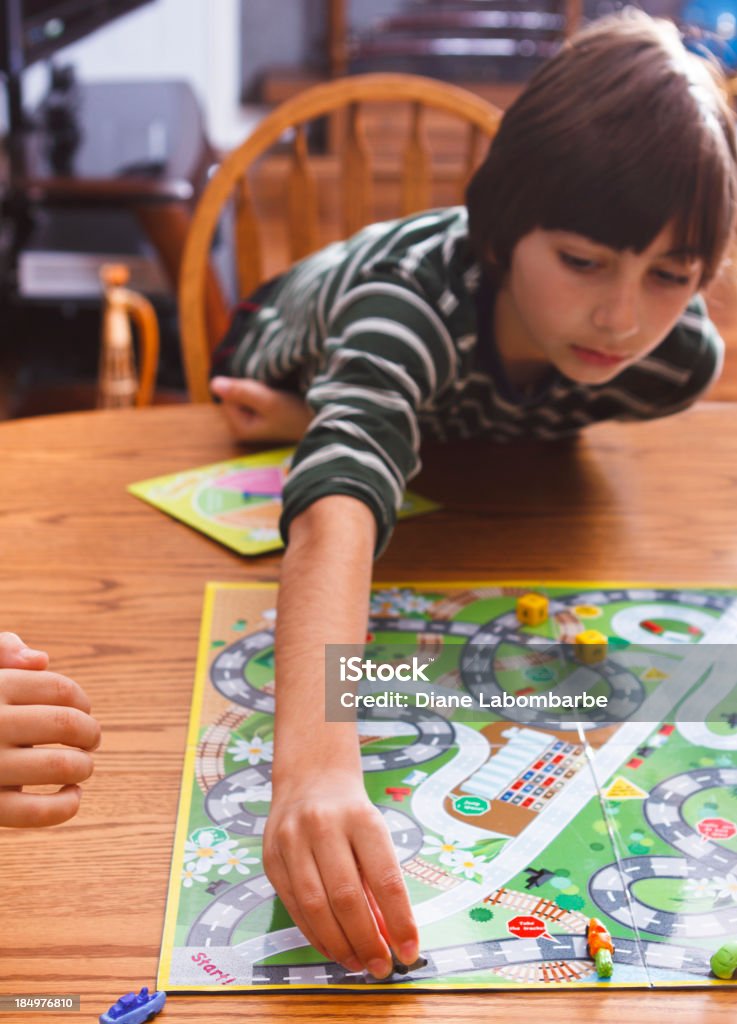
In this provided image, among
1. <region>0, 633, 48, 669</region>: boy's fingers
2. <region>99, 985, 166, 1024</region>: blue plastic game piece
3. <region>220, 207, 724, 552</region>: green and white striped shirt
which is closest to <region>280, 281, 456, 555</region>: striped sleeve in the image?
<region>220, 207, 724, 552</region>: green and white striped shirt

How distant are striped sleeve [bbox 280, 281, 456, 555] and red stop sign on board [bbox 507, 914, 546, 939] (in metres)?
0.30

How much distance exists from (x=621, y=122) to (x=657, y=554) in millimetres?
308

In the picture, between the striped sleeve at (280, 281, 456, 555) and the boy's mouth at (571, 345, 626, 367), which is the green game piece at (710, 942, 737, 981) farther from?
the boy's mouth at (571, 345, 626, 367)

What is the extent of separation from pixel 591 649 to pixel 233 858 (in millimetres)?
269

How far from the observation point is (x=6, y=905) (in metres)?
0.52

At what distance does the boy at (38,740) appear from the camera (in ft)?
1.70

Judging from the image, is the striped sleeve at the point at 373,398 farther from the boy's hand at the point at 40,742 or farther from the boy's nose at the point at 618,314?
the boy's hand at the point at 40,742

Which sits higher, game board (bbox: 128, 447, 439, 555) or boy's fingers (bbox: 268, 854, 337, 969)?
boy's fingers (bbox: 268, 854, 337, 969)

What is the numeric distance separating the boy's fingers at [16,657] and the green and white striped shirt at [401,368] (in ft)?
0.77

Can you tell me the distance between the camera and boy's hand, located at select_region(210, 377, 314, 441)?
97 cm

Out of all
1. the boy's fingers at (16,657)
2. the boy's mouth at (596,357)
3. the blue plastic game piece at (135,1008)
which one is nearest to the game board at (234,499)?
the boy's mouth at (596,357)

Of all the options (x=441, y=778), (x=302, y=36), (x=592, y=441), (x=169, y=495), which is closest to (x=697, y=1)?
(x=302, y=36)

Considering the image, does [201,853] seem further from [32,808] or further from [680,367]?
[680,367]

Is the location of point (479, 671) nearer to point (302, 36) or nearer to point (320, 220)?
point (320, 220)
